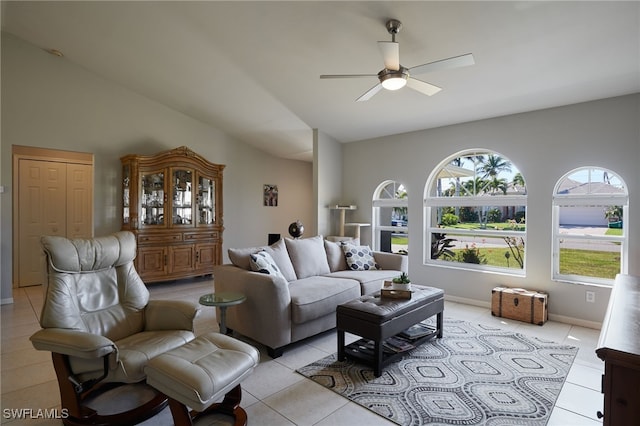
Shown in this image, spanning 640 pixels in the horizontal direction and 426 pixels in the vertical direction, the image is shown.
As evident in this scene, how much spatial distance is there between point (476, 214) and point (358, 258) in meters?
1.84

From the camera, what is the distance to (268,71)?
13.5 ft

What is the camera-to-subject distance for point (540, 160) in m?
4.09

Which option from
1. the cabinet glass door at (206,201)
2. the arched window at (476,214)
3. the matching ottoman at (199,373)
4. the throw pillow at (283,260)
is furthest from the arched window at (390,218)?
the matching ottoman at (199,373)

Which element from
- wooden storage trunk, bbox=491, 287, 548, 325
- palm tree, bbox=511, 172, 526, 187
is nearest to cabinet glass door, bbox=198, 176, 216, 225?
wooden storage trunk, bbox=491, 287, 548, 325

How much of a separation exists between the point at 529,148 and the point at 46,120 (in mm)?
6606

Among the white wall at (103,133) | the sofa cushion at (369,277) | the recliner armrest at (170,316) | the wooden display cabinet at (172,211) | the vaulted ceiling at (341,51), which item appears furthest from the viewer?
the wooden display cabinet at (172,211)

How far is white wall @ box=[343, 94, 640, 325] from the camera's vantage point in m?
3.57

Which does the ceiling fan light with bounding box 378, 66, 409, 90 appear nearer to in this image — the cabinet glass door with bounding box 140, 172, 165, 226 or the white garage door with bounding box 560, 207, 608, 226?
the white garage door with bounding box 560, 207, 608, 226

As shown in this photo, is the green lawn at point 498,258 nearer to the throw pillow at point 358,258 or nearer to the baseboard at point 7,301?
the throw pillow at point 358,258

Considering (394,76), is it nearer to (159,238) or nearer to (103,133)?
(159,238)

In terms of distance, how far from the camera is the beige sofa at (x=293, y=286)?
9.66ft

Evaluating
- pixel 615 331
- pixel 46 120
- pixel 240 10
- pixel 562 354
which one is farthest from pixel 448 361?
pixel 46 120

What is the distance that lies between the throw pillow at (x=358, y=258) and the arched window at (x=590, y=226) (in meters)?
2.23

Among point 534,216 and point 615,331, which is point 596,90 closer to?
point 534,216
